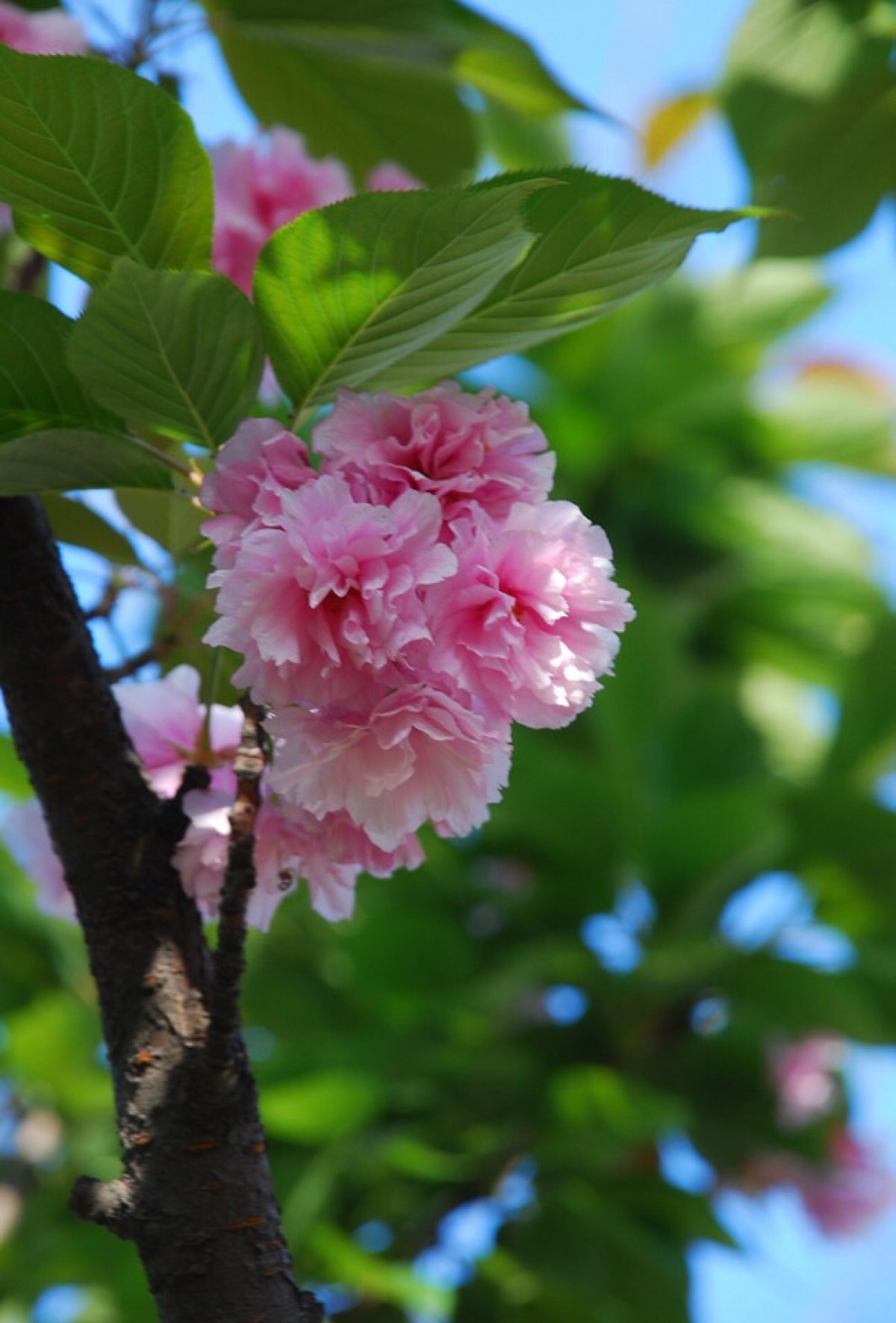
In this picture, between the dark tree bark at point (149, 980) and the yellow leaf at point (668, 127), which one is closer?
the dark tree bark at point (149, 980)

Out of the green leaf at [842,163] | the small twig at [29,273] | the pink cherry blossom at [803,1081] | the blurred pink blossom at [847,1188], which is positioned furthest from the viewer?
the blurred pink blossom at [847,1188]

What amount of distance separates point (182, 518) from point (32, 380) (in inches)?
2.3

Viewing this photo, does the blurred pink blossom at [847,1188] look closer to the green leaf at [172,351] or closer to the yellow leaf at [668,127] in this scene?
the yellow leaf at [668,127]

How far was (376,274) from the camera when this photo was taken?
36cm

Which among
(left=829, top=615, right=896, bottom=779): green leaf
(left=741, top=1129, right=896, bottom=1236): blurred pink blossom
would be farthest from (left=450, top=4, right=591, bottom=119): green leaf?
(left=741, top=1129, right=896, bottom=1236): blurred pink blossom

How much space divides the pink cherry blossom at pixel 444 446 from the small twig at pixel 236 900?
2.7 inches

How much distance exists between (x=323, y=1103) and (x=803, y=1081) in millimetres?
622

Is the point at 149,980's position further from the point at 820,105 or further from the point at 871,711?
the point at 871,711

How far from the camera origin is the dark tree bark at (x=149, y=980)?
1.15 ft

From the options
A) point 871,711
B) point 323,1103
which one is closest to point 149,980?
point 323,1103

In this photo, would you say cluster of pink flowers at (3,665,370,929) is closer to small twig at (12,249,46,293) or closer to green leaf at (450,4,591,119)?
small twig at (12,249,46,293)

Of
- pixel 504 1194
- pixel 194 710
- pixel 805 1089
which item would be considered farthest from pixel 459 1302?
pixel 194 710

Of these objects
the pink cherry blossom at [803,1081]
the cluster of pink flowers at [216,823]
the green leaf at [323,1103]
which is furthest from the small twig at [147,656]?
the pink cherry blossom at [803,1081]

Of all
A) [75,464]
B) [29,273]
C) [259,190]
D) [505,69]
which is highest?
[505,69]
